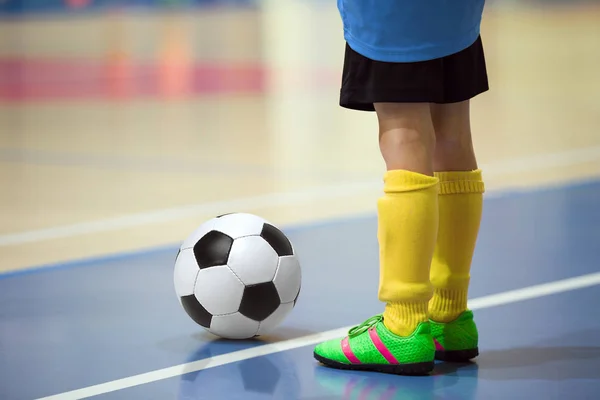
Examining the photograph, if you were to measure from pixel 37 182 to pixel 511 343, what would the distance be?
3885 millimetres

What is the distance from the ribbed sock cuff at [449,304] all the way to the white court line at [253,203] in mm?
2331

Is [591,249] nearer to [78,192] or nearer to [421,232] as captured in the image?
[421,232]

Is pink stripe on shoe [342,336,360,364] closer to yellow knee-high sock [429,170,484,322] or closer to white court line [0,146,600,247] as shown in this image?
yellow knee-high sock [429,170,484,322]

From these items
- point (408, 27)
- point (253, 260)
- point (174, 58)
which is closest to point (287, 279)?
point (253, 260)

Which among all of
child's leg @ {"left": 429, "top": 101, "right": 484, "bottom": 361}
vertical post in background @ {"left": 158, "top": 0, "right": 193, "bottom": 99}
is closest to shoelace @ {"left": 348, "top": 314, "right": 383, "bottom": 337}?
child's leg @ {"left": 429, "top": 101, "right": 484, "bottom": 361}

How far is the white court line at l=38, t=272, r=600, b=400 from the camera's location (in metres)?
2.93

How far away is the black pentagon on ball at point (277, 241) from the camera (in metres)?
3.44

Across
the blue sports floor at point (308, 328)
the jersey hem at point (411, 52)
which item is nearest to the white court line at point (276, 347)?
the blue sports floor at point (308, 328)

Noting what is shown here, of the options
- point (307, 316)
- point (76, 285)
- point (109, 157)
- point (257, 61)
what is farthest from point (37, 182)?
point (257, 61)

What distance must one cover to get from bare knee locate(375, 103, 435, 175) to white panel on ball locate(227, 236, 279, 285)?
61cm

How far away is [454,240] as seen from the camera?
3162 mm

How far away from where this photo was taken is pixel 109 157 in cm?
735

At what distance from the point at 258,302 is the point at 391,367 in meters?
0.51

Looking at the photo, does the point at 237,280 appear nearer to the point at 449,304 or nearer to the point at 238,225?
the point at 238,225
